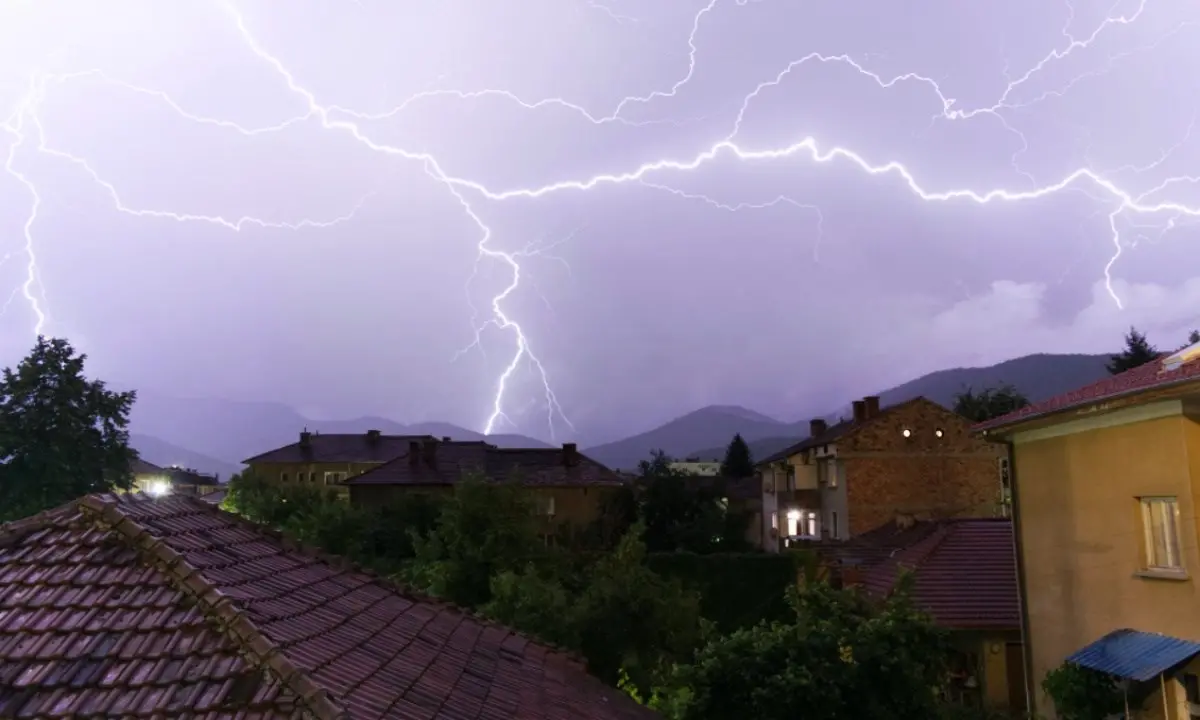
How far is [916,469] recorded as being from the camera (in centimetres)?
3481

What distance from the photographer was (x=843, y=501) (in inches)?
1371

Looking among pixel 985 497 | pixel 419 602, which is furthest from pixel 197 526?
pixel 985 497

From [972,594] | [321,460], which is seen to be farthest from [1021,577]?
[321,460]

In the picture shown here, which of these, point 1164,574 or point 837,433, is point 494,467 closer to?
point 837,433

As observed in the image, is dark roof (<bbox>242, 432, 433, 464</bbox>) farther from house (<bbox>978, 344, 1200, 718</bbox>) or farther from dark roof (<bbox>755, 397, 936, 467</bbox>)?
house (<bbox>978, 344, 1200, 718</bbox>)

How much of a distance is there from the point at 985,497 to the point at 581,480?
1884 cm

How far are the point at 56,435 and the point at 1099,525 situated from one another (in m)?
34.2

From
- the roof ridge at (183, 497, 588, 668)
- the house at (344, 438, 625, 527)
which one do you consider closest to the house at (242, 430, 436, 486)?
the house at (344, 438, 625, 527)

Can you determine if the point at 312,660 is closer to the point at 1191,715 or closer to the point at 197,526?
the point at 197,526

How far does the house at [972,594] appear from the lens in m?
15.0

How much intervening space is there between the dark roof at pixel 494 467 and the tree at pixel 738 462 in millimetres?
27671

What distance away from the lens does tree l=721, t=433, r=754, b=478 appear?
70.5m

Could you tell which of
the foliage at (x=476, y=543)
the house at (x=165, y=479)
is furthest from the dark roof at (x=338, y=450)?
the foliage at (x=476, y=543)

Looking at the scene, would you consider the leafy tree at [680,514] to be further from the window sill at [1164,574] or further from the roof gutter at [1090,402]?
the window sill at [1164,574]
